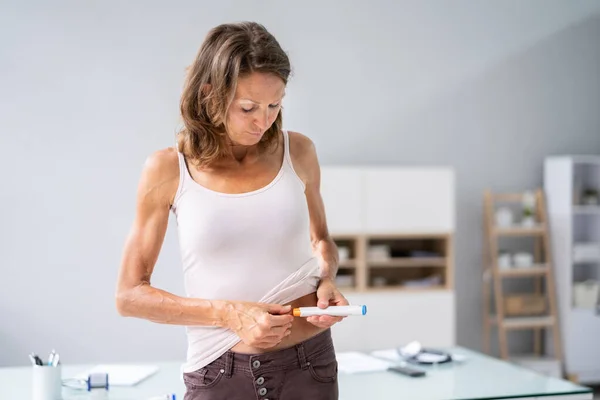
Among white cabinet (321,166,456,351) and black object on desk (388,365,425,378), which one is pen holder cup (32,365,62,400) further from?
white cabinet (321,166,456,351)

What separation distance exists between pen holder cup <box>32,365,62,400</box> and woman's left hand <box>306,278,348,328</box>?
1184 mm

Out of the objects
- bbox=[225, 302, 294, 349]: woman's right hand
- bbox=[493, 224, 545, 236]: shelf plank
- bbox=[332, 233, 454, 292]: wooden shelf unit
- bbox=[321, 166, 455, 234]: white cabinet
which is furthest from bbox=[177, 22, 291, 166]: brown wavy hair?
bbox=[493, 224, 545, 236]: shelf plank

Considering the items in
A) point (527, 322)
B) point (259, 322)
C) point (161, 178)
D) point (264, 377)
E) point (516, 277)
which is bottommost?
point (527, 322)

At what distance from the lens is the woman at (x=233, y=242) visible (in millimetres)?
1733

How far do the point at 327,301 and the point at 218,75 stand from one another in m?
0.59

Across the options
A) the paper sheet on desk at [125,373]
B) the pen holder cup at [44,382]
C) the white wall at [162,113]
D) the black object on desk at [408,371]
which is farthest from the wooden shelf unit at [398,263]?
the pen holder cup at [44,382]

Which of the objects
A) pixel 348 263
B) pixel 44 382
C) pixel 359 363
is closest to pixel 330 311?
pixel 44 382

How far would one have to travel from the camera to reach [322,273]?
199 cm

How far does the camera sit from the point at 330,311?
1771 mm

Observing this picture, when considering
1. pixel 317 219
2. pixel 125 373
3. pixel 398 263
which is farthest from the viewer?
pixel 398 263

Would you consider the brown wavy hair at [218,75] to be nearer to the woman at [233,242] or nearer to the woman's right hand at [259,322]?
the woman at [233,242]

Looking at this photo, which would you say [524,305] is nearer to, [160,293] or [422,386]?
[422,386]

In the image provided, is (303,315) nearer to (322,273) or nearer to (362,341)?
(322,273)

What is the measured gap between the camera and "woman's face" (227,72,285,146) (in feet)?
5.75
